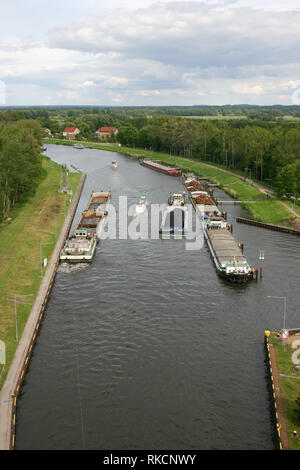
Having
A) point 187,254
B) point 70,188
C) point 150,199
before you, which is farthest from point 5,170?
point 187,254

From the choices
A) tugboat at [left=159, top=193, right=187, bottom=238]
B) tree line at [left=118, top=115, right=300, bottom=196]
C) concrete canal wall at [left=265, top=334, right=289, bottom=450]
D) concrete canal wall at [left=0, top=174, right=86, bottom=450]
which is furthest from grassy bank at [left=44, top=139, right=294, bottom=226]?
concrete canal wall at [left=265, top=334, right=289, bottom=450]

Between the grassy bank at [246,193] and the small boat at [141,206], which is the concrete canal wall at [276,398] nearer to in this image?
the grassy bank at [246,193]

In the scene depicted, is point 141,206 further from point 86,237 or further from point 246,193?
point 86,237

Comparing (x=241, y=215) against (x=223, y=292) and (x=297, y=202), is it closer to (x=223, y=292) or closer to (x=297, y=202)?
(x=297, y=202)

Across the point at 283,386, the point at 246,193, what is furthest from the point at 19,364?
the point at 246,193

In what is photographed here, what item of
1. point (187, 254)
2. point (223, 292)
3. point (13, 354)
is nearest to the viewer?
point (13, 354)
